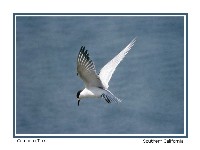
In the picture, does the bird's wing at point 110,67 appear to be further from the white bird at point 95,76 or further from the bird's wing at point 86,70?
the bird's wing at point 86,70

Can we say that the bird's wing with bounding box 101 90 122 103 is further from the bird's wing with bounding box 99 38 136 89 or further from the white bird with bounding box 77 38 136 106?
the bird's wing with bounding box 99 38 136 89

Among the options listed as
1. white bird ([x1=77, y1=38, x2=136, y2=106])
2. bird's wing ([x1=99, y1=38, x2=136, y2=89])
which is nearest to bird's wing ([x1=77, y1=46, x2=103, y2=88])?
white bird ([x1=77, y1=38, x2=136, y2=106])

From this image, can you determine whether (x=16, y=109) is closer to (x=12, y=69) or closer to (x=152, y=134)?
(x=12, y=69)

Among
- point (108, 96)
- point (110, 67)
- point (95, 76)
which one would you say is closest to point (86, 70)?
point (95, 76)

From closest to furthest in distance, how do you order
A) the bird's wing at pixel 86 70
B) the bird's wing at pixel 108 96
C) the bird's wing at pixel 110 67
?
the bird's wing at pixel 86 70 → the bird's wing at pixel 108 96 → the bird's wing at pixel 110 67

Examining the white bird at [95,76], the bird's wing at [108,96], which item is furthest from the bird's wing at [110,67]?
the bird's wing at [108,96]

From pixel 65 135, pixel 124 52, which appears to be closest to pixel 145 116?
pixel 124 52

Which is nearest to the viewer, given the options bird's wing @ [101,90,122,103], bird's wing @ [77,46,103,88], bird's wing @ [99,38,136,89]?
bird's wing @ [77,46,103,88]
